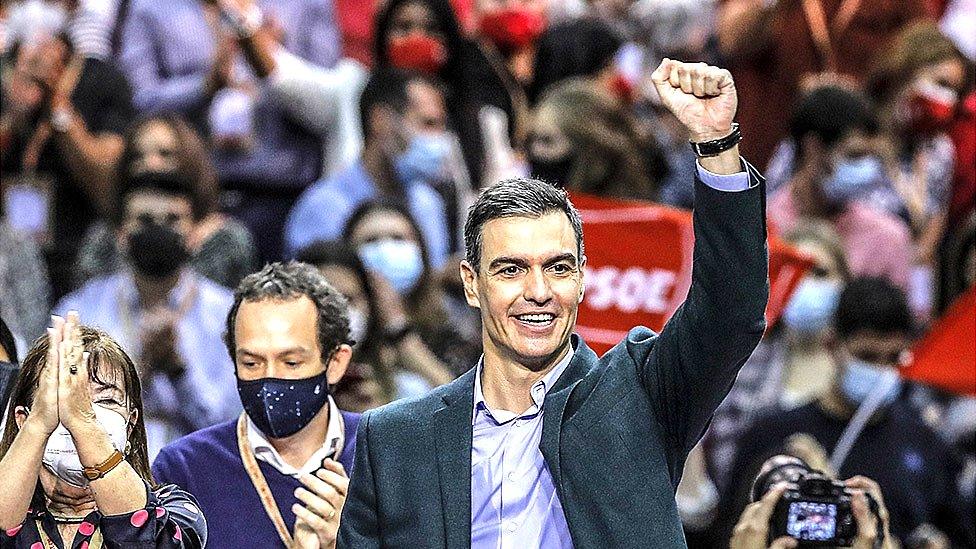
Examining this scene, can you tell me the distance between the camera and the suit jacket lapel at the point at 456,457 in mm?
4457

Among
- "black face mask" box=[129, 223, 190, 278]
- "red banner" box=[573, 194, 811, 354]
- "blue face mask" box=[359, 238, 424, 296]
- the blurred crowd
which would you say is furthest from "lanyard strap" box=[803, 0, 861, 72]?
"black face mask" box=[129, 223, 190, 278]

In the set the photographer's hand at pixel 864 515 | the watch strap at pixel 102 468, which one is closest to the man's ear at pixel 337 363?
the watch strap at pixel 102 468

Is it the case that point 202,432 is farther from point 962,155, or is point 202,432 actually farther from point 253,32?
point 962,155

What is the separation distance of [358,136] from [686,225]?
2.24 m

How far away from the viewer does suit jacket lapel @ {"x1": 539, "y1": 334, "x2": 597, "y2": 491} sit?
4441mm

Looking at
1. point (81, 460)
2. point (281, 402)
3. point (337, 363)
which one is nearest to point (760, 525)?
point (337, 363)

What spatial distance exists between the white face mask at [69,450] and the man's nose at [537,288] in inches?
41.2

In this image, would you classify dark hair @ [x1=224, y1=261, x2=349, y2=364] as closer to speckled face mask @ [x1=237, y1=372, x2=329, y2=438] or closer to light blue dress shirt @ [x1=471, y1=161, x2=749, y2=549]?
speckled face mask @ [x1=237, y1=372, x2=329, y2=438]

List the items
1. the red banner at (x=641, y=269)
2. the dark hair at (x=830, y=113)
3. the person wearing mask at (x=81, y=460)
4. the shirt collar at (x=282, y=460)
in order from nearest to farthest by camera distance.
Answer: the person wearing mask at (x=81, y=460) → the shirt collar at (x=282, y=460) → the red banner at (x=641, y=269) → the dark hair at (x=830, y=113)

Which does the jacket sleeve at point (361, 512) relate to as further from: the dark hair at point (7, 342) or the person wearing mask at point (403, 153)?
the person wearing mask at point (403, 153)

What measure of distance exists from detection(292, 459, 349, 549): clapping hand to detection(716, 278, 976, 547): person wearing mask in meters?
2.47

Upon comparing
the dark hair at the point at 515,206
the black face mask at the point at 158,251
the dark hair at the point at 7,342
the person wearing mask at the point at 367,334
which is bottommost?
the person wearing mask at the point at 367,334

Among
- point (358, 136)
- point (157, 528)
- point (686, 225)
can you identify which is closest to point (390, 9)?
point (358, 136)

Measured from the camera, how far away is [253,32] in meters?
9.29
